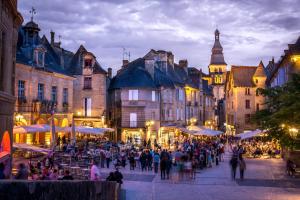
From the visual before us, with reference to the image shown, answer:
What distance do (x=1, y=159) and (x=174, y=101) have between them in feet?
142

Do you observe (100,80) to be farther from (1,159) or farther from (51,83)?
(1,159)

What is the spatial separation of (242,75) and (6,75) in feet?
203

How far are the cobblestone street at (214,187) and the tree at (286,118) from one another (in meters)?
2.47

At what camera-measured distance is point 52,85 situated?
41.9 m

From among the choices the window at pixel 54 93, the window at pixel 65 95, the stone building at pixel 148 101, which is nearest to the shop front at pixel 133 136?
the stone building at pixel 148 101

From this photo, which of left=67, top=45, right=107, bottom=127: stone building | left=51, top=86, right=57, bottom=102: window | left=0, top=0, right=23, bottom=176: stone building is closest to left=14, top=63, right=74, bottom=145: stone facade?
left=51, top=86, right=57, bottom=102: window

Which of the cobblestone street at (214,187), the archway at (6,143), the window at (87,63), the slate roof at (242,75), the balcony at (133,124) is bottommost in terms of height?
the cobblestone street at (214,187)

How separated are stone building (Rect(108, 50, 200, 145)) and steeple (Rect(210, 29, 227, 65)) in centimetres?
12086

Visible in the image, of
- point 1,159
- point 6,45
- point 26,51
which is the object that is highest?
point 26,51

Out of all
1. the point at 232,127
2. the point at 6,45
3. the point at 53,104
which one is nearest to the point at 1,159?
the point at 6,45

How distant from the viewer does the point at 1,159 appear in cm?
1747

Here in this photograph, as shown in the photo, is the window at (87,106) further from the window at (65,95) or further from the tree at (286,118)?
the tree at (286,118)

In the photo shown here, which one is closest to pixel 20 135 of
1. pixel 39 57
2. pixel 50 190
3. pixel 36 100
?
pixel 36 100

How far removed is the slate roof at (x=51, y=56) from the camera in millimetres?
39188
